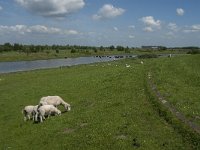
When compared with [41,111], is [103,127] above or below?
above

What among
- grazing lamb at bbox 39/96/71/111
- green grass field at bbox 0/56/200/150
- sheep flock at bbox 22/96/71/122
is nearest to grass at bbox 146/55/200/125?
green grass field at bbox 0/56/200/150

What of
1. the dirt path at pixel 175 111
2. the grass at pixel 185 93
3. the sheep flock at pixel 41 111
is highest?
the grass at pixel 185 93

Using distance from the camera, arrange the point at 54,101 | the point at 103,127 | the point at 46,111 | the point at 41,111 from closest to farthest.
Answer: the point at 103,127 < the point at 41,111 < the point at 46,111 < the point at 54,101

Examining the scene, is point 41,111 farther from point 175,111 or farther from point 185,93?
point 185,93

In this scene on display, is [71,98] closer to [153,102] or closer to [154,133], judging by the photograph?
[153,102]

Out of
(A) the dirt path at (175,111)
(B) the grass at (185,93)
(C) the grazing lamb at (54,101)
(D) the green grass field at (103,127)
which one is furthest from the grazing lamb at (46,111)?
(B) the grass at (185,93)

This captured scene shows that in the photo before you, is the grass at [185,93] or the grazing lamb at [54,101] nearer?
the grass at [185,93]

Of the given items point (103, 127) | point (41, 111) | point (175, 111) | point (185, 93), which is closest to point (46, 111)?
point (41, 111)

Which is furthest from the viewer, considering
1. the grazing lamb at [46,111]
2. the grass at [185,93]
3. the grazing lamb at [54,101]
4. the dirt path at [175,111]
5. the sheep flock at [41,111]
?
the grazing lamb at [54,101]

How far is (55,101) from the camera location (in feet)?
94.5

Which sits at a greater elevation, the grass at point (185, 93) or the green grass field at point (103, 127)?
the grass at point (185, 93)

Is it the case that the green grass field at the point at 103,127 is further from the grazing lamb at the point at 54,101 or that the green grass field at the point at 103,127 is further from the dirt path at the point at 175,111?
the grazing lamb at the point at 54,101

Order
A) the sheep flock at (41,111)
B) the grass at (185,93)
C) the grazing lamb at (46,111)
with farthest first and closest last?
the sheep flock at (41,111)
the grazing lamb at (46,111)
the grass at (185,93)

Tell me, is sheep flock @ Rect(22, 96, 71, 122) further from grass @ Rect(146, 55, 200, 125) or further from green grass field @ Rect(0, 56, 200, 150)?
grass @ Rect(146, 55, 200, 125)
